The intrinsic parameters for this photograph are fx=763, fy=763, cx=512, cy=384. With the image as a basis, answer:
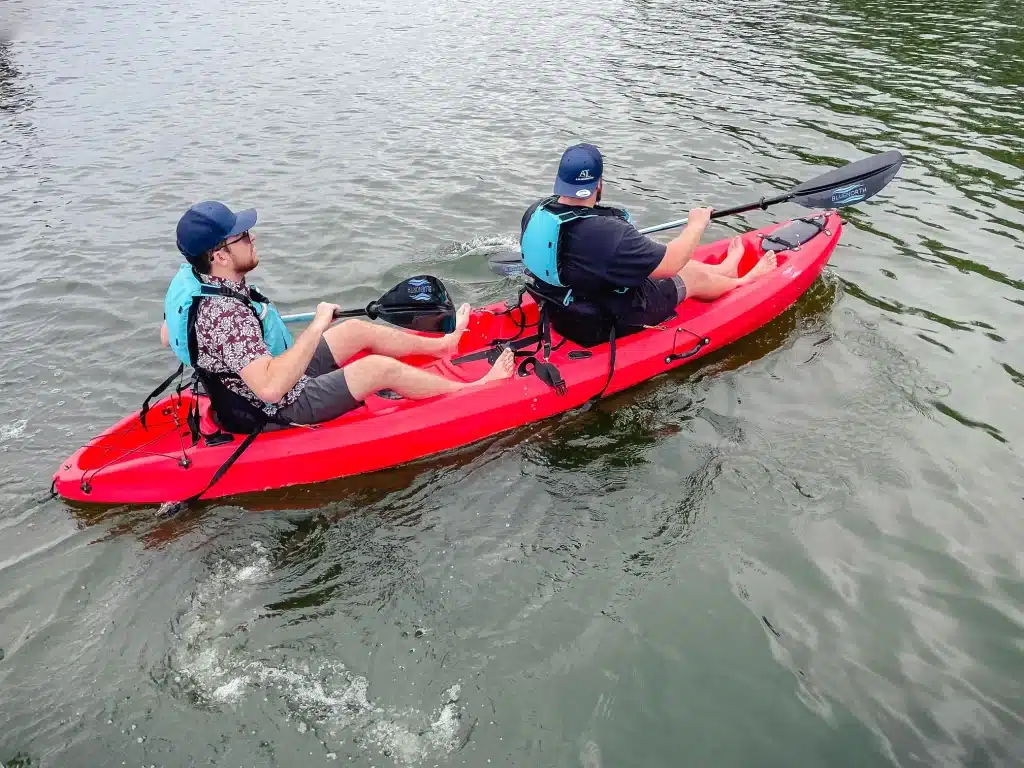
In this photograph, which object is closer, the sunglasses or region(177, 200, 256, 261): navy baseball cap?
region(177, 200, 256, 261): navy baseball cap

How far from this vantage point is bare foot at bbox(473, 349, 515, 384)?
5559 mm

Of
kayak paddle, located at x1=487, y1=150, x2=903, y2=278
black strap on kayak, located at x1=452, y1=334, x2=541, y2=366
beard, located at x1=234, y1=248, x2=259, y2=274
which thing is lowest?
black strap on kayak, located at x1=452, y1=334, x2=541, y2=366

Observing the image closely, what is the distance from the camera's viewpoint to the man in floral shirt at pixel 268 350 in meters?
4.22

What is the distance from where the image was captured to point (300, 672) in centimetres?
382

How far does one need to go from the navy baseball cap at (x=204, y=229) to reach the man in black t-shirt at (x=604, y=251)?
2.23 metres

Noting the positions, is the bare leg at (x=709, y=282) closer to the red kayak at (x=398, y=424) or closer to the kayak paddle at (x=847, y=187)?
the red kayak at (x=398, y=424)

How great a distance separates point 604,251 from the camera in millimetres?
5312

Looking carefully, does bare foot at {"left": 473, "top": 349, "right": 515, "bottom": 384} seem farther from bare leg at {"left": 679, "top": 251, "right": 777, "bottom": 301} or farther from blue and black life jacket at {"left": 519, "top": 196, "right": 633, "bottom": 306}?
bare leg at {"left": 679, "top": 251, "right": 777, "bottom": 301}

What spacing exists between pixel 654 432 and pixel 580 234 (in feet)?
4.99

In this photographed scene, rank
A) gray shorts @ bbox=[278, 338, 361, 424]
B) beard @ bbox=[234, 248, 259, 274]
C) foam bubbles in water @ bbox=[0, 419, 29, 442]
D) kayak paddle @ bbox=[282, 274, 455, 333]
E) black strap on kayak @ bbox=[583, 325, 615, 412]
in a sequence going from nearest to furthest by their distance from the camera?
1. beard @ bbox=[234, 248, 259, 274]
2. gray shorts @ bbox=[278, 338, 361, 424]
3. kayak paddle @ bbox=[282, 274, 455, 333]
4. foam bubbles in water @ bbox=[0, 419, 29, 442]
5. black strap on kayak @ bbox=[583, 325, 615, 412]

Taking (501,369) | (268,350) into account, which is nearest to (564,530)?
(501,369)

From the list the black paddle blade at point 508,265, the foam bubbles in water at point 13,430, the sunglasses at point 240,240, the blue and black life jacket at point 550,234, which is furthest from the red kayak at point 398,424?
the sunglasses at point 240,240

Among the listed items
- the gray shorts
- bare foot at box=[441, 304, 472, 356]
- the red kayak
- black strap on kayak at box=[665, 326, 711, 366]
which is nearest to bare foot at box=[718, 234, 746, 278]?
the red kayak

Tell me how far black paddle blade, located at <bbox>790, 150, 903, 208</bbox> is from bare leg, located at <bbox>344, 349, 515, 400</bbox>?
11.4 ft
